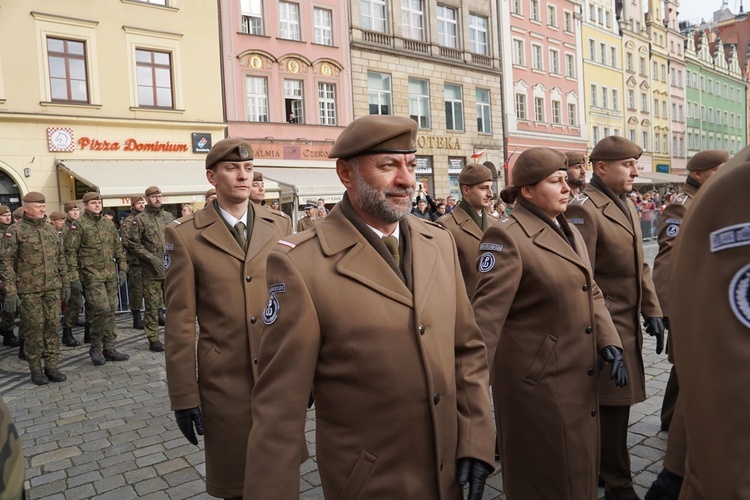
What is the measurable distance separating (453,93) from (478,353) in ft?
98.1

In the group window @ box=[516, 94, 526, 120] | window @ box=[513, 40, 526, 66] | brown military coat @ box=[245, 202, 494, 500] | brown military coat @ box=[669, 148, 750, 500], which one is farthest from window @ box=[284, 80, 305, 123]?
brown military coat @ box=[669, 148, 750, 500]

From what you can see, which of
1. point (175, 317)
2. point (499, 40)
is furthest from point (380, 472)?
point (499, 40)

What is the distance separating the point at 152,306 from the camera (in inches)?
388

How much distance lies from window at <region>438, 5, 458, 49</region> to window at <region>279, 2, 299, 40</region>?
27.0 feet

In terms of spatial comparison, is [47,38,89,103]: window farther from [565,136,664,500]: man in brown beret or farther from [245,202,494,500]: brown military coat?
[245,202,494,500]: brown military coat

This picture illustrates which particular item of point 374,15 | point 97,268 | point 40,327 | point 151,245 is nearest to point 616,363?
point 40,327

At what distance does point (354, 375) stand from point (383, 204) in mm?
623

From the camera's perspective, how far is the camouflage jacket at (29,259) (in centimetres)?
849

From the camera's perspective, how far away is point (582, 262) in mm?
3570

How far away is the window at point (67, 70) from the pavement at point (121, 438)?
43.0 ft

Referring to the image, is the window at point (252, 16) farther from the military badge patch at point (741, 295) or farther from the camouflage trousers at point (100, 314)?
the military badge patch at point (741, 295)

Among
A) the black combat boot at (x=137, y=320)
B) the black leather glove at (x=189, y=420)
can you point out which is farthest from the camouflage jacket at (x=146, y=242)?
the black leather glove at (x=189, y=420)

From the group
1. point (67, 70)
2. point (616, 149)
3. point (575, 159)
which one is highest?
point (67, 70)

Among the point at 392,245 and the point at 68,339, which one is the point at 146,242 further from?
the point at 392,245
